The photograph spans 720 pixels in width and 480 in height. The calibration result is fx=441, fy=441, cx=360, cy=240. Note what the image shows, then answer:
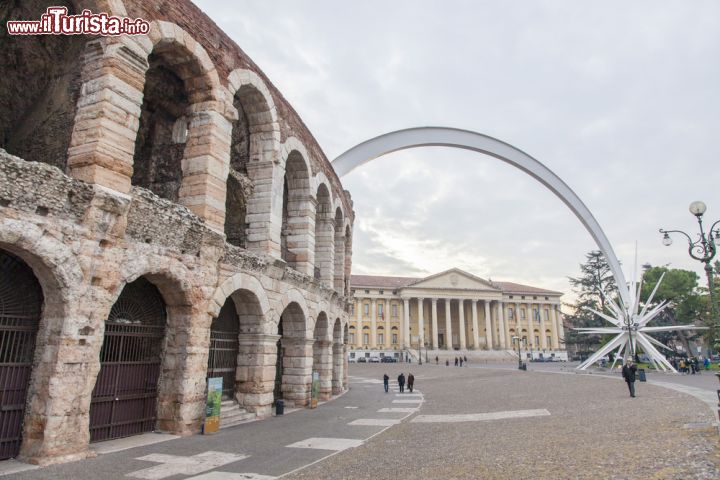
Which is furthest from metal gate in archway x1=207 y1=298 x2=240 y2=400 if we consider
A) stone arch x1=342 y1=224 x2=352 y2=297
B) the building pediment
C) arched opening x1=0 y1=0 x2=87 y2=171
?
the building pediment

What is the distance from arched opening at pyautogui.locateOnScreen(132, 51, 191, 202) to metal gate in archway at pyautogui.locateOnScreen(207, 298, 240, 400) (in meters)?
4.00

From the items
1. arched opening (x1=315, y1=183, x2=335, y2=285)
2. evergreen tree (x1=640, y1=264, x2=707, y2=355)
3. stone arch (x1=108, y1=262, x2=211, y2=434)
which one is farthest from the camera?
evergreen tree (x1=640, y1=264, x2=707, y2=355)

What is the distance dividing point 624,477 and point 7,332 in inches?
393

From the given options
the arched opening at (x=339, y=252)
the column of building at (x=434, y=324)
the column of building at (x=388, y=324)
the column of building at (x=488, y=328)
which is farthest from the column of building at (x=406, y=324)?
the arched opening at (x=339, y=252)

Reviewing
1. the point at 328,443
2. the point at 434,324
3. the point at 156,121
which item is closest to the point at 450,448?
the point at 328,443

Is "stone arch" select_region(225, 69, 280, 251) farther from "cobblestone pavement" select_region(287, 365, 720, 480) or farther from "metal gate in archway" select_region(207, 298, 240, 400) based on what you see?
"cobblestone pavement" select_region(287, 365, 720, 480)

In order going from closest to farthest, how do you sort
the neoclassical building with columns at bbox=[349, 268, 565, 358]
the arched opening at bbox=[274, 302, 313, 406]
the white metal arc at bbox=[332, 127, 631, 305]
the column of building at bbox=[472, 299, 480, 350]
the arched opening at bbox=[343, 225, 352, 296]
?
the arched opening at bbox=[274, 302, 313, 406] → the arched opening at bbox=[343, 225, 352, 296] → the white metal arc at bbox=[332, 127, 631, 305] → the neoclassical building with columns at bbox=[349, 268, 565, 358] → the column of building at bbox=[472, 299, 480, 350]

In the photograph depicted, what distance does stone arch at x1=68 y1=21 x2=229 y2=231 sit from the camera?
859cm

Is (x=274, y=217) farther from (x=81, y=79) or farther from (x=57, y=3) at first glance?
(x=57, y=3)

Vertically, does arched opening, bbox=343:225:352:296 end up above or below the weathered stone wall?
above

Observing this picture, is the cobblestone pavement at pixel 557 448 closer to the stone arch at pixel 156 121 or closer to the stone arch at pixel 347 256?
the stone arch at pixel 156 121

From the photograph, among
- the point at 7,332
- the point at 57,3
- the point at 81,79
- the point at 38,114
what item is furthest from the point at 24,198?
the point at 57,3

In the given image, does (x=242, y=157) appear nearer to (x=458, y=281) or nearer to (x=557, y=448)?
(x=557, y=448)

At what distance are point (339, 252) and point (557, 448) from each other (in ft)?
51.1
